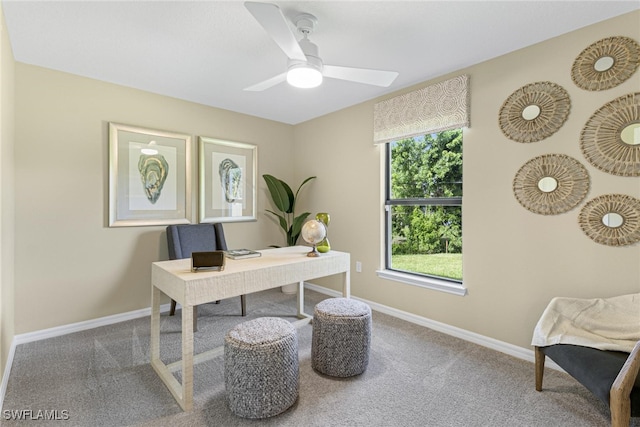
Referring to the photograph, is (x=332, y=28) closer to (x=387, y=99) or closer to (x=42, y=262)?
(x=387, y=99)

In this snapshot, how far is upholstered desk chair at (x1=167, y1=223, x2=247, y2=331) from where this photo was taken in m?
3.00

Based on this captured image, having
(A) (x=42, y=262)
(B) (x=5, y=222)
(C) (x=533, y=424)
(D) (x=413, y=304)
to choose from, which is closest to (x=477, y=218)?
(D) (x=413, y=304)

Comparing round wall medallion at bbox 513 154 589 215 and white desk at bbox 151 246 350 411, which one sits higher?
round wall medallion at bbox 513 154 589 215

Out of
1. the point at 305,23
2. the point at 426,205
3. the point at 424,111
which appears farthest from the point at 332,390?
the point at 424,111

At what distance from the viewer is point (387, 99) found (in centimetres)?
315

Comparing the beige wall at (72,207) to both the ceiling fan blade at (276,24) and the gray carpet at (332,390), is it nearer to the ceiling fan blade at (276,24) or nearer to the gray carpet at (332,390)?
the gray carpet at (332,390)

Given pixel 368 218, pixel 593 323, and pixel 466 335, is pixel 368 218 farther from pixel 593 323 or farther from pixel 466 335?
pixel 593 323

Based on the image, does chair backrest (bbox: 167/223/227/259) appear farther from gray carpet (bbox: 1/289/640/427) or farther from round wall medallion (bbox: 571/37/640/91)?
round wall medallion (bbox: 571/37/640/91)

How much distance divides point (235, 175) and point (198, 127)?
2.29ft

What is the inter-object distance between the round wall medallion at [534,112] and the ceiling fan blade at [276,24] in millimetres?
1677

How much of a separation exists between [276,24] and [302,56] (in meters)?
0.27

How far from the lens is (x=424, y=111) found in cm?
281
